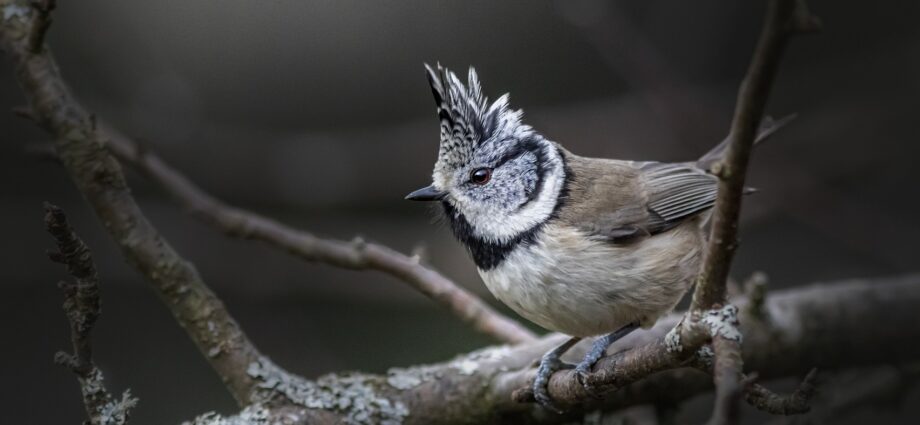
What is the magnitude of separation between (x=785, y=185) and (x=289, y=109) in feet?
10.1

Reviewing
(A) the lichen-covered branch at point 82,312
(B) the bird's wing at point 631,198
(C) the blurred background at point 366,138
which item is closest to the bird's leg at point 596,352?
(B) the bird's wing at point 631,198

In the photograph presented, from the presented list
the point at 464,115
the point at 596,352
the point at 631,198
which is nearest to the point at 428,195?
the point at 464,115

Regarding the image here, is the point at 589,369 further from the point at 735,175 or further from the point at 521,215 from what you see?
the point at 735,175

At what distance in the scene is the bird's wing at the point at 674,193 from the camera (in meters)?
3.30

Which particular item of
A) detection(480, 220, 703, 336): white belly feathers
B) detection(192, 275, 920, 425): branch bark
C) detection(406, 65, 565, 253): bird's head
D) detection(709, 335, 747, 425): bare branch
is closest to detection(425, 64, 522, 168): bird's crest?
detection(406, 65, 565, 253): bird's head

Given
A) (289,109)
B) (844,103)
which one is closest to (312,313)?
(289,109)

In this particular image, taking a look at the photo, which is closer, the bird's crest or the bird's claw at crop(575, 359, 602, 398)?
the bird's claw at crop(575, 359, 602, 398)

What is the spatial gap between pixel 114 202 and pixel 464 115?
1181mm

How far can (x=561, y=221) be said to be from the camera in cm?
313

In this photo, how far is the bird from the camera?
2.94 metres

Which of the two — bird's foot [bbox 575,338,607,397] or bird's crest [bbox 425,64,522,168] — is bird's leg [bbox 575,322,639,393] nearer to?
bird's foot [bbox 575,338,607,397]

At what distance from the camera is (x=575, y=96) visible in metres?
6.11

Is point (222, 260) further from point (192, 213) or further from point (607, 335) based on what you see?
point (607, 335)

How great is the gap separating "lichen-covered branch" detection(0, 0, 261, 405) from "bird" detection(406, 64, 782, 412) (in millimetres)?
798
